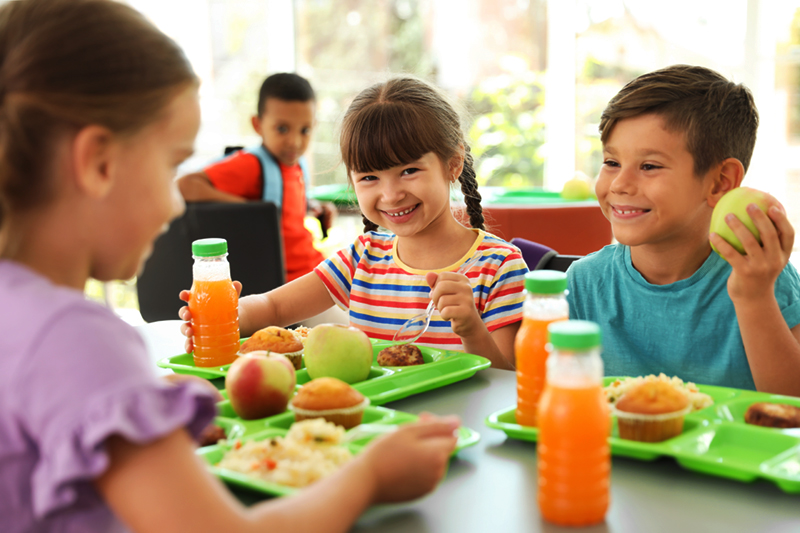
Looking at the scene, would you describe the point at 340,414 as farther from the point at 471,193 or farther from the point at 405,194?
the point at 471,193

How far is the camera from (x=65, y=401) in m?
0.55

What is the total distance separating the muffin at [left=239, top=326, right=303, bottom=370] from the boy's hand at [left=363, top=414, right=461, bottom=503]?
1.87ft

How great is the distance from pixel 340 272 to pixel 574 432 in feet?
4.23

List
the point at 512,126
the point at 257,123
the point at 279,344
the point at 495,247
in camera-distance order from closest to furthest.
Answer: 1. the point at 279,344
2. the point at 495,247
3. the point at 257,123
4. the point at 512,126

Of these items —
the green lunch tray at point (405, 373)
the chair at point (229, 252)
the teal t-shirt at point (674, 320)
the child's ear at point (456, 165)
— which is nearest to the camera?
the green lunch tray at point (405, 373)

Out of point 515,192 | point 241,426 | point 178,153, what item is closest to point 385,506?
point 241,426

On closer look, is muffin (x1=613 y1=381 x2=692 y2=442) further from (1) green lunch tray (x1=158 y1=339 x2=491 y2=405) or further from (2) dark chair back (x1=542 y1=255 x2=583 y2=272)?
(2) dark chair back (x1=542 y1=255 x2=583 y2=272)

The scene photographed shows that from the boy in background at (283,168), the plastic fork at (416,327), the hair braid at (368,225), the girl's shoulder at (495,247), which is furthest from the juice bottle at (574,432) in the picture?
the boy in background at (283,168)

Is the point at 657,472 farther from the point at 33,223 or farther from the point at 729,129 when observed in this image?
the point at 729,129

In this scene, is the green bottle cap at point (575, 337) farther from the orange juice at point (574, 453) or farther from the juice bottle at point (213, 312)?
the juice bottle at point (213, 312)

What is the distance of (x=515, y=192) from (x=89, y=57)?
3512 mm

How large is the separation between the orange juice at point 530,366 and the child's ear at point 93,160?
53cm

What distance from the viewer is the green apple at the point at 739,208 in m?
1.19

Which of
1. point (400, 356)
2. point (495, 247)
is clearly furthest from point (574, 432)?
point (495, 247)
